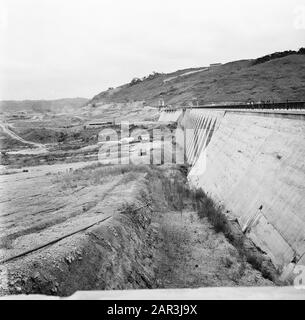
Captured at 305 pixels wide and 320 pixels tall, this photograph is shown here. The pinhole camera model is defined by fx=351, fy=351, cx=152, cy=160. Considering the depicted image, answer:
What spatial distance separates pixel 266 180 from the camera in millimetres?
15367

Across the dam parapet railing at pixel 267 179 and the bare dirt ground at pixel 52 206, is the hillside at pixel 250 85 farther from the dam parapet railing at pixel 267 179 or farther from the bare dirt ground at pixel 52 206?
the bare dirt ground at pixel 52 206

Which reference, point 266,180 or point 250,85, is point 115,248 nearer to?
point 266,180

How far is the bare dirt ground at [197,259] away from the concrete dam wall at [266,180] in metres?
1.15

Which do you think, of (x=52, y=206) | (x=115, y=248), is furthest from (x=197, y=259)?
(x=52, y=206)

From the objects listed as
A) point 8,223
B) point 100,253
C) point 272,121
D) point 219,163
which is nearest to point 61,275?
point 100,253

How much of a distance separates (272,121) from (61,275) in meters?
13.5

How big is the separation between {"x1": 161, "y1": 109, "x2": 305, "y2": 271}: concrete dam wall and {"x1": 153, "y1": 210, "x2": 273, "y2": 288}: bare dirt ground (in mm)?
1145

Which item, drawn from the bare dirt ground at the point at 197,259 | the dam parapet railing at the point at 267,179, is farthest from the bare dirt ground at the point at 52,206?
the dam parapet railing at the point at 267,179

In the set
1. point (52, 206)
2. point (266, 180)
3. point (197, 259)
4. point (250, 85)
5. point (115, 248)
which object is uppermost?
point (250, 85)

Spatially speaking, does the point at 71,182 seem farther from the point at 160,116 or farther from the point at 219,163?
the point at 160,116

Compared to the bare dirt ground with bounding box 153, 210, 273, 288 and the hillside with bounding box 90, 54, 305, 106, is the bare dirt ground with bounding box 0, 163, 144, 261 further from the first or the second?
the hillside with bounding box 90, 54, 305, 106

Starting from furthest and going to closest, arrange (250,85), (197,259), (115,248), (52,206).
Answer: (250,85) < (52,206) < (197,259) < (115,248)

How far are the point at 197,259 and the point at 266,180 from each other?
4644 mm

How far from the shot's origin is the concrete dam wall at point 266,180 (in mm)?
11985
